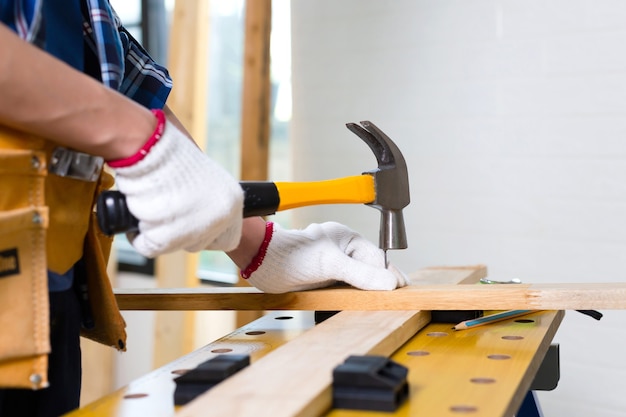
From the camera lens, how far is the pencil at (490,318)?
117 centimetres

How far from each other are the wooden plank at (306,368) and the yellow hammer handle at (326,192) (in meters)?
0.20

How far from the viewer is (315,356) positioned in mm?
910

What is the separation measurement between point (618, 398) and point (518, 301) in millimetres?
1350

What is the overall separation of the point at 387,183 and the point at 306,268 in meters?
0.21

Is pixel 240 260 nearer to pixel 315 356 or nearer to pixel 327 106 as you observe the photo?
pixel 315 356

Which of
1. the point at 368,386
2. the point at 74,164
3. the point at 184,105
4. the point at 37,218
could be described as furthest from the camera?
the point at 184,105

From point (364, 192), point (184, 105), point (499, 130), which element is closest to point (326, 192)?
point (364, 192)

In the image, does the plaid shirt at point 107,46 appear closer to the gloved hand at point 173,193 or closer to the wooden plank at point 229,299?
the gloved hand at point 173,193

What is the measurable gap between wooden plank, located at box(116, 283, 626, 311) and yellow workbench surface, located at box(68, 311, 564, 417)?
37 millimetres

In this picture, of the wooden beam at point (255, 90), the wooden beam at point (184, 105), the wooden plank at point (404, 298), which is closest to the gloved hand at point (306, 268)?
the wooden plank at point (404, 298)

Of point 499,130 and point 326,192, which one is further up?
point 499,130

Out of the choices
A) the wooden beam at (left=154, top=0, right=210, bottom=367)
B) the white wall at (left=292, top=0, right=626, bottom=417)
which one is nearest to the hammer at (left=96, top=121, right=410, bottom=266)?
the white wall at (left=292, top=0, right=626, bottom=417)

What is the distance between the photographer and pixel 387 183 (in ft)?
4.42

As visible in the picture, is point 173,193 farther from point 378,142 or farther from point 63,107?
point 378,142
